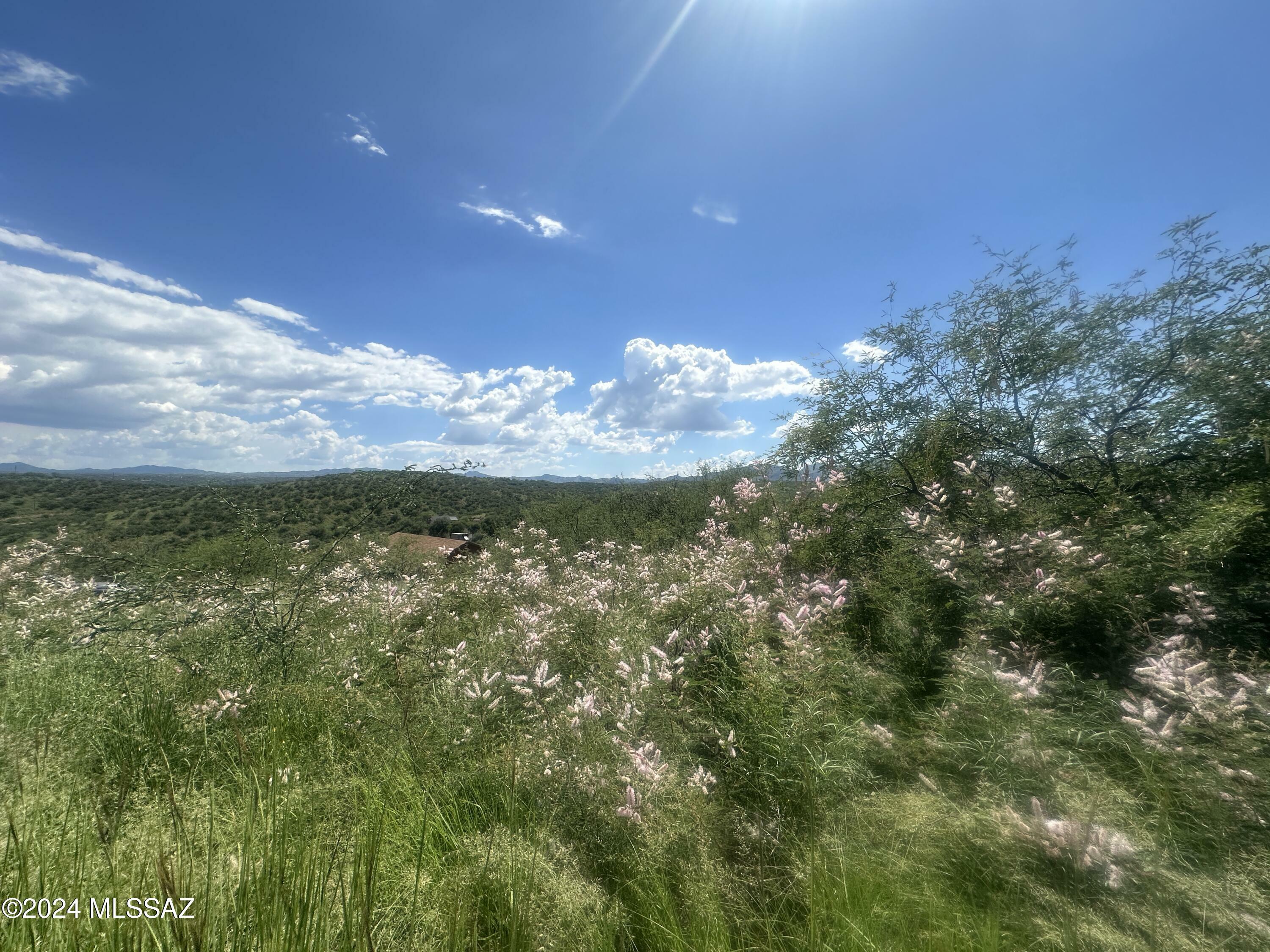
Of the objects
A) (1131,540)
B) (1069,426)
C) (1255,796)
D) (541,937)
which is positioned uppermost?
(1069,426)

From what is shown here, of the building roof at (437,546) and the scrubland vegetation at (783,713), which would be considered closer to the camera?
the scrubland vegetation at (783,713)

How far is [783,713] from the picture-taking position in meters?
3.01

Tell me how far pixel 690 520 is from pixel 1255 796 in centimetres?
859

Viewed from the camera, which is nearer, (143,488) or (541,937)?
(541,937)

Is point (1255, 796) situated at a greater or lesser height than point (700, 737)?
greater

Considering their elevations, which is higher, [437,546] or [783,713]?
[783,713]

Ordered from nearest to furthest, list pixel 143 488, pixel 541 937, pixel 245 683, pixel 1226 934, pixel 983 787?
pixel 1226 934 → pixel 541 937 → pixel 983 787 → pixel 245 683 → pixel 143 488

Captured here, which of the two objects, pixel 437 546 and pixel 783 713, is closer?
pixel 783 713

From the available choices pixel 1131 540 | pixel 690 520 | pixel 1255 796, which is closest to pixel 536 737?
pixel 1255 796

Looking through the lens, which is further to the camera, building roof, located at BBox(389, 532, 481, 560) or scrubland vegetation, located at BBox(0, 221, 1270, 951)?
building roof, located at BBox(389, 532, 481, 560)

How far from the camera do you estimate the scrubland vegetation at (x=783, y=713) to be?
179 cm

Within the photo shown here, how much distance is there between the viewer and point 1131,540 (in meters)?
3.12

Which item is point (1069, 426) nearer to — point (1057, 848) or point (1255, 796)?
point (1255, 796)

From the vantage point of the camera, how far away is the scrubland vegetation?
5.89ft
